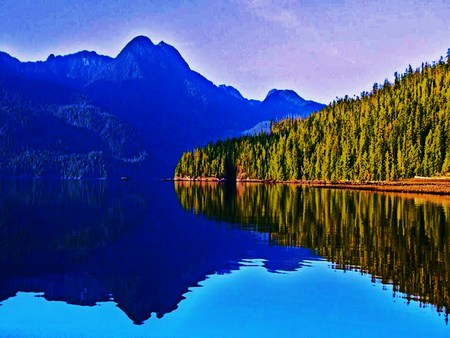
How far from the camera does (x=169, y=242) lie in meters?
57.9

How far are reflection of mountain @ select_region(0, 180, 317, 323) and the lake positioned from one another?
0.45 ft

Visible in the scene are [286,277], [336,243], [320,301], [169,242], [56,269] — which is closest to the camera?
[320,301]

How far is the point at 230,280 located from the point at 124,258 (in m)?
12.9

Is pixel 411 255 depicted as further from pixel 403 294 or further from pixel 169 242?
pixel 169 242

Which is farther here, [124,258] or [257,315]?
[124,258]

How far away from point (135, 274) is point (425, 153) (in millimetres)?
167261

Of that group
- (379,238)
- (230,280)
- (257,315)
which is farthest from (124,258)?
(379,238)

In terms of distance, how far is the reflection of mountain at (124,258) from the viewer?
34.8 m

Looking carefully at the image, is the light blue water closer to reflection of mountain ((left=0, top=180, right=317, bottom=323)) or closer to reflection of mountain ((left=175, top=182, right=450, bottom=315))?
reflection of mountain ((left=0, top=180, right=317, bottom=323))

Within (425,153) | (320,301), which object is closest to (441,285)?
(320,301)

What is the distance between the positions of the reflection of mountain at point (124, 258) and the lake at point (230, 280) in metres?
0.14

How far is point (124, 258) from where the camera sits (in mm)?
46750

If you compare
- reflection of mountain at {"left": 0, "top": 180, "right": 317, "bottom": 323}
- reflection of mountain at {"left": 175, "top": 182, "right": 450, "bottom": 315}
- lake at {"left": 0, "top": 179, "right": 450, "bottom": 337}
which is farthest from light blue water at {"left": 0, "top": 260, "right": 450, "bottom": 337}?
reflection of mountain at {"left": 175, "top": 182, "right": 450, "bottom": 315}

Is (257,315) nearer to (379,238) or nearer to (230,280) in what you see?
(230,280)
